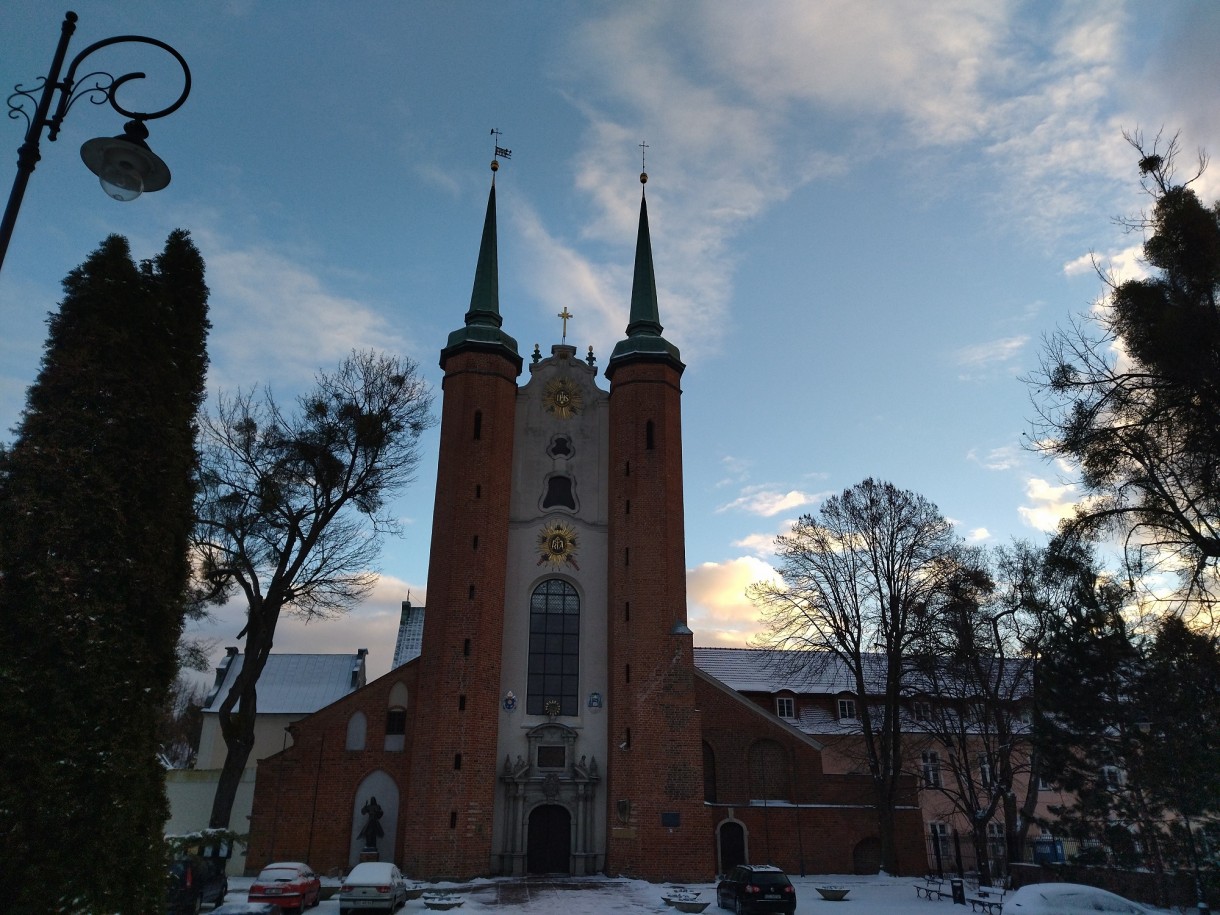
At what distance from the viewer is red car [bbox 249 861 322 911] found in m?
19.2

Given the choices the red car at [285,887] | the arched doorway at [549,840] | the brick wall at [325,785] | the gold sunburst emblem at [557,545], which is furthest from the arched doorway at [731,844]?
the red car at [285,887]

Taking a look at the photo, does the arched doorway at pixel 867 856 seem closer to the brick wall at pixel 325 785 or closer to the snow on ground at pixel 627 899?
the snow on ground at pixel 627 899

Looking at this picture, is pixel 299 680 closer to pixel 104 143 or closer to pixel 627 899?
pixel 627 899

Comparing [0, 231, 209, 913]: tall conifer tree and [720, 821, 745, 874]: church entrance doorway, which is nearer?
[0, 231, 209, 913]: tall conifer tree

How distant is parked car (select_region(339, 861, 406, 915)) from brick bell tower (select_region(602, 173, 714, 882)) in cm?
939

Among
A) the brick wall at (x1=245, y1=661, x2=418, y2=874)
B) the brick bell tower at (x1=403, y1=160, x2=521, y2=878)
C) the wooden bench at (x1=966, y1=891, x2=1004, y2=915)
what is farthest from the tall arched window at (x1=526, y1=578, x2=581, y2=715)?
the wooden bench at (x1=966, y1=891, x2=1004, y2=915)

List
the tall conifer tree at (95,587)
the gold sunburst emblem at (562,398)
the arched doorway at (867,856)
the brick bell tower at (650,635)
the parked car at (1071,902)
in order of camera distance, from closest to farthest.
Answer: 1. the tall conifer tree at (95,587)
2. the parked car at (1071,902)
3. the brick bell tower at (650,635)
4. the arched doorway at (867,856)
5. the gold sunburst emblem at (562,398)

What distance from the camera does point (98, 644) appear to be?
9.43 m

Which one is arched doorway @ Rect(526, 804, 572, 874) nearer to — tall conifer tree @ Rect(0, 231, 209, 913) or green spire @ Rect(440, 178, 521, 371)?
green spire @ Rect(440, 178, 521, 371)

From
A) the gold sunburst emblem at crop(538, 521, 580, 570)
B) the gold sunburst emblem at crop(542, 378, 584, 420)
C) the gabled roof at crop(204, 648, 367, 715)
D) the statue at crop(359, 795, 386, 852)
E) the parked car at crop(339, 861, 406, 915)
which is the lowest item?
the parked car at crop(339, 861, 406, 915)

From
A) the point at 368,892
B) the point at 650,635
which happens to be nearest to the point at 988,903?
the point at 650,635

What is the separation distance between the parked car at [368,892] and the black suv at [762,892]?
26.8ft

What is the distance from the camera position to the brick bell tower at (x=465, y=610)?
26.3 m

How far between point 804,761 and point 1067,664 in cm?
1037
